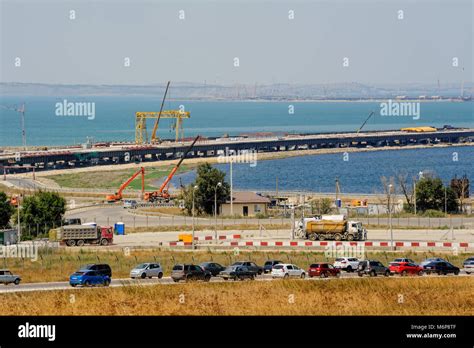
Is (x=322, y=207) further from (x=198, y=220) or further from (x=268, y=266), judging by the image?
(x=268, y=266)

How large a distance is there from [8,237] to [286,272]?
761 inches

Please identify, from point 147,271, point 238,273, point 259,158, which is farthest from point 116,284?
point 259,158

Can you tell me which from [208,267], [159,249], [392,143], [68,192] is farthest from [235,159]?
[208,267]

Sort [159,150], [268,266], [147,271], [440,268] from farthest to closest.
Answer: [159,150]
[268,266]
[440,268]
[147,271]

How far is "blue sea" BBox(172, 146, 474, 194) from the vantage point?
118500mm

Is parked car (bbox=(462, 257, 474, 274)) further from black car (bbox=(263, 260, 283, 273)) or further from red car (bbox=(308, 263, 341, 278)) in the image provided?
black car (bbox=(263, 260, 283, 273))

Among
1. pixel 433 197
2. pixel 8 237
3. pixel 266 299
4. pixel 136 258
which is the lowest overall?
pixel 266 299

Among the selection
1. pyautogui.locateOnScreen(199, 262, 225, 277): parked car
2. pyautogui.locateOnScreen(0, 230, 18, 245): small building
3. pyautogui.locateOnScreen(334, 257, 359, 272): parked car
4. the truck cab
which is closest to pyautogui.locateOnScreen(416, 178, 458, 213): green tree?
the truck cab

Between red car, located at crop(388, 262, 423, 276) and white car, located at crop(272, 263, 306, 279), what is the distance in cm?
345

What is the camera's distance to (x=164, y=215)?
240 feet

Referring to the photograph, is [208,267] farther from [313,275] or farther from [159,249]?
[159,249]

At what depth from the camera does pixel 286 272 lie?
38.1 metres

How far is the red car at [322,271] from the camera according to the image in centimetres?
3800

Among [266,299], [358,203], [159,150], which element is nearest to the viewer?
[266,299]
